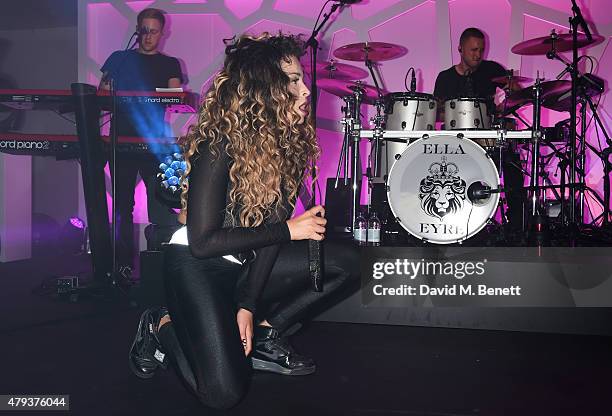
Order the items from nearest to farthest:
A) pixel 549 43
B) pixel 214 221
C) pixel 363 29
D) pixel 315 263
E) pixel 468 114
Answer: pixel 214 221, pixel 315 263, pixel 468 114, pixel 549 43, pixel 363 29

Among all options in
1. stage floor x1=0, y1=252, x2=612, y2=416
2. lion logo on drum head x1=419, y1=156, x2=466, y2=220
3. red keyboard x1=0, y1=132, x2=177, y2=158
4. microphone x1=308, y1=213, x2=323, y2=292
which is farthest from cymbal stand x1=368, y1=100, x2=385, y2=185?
microphone x1=308, y1=213, x2=323, y2=292

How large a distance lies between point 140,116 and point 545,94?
3.20 meters

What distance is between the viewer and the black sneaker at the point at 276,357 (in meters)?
2.27

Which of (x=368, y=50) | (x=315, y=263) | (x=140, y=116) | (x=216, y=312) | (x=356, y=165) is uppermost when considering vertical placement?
(x=368, y=50)

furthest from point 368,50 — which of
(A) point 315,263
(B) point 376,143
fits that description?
(A) point 315,263

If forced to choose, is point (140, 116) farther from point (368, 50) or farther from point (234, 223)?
point (234, 223)

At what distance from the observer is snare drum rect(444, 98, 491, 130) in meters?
4.23

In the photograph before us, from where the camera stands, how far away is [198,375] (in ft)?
6.40

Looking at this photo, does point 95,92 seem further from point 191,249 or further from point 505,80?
point 505,80

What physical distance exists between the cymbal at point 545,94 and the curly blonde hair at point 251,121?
2792 mm

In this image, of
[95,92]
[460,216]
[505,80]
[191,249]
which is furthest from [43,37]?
[191,249]

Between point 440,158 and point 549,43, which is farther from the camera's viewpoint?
point 549,43

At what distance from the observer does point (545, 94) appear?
15.6 feet

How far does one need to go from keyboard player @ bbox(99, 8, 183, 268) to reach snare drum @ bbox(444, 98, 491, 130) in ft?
6.84
